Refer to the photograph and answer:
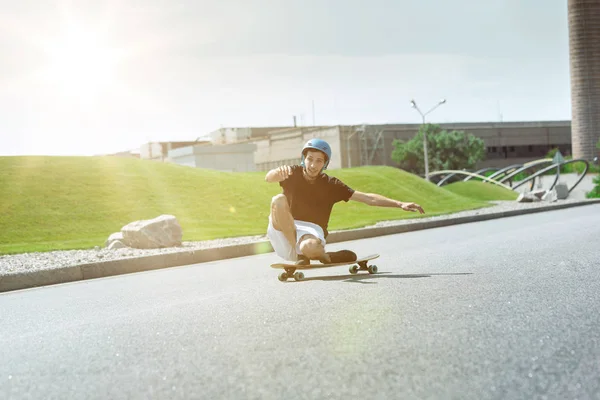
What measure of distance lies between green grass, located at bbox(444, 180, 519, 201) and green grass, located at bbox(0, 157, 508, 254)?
9.00 metres

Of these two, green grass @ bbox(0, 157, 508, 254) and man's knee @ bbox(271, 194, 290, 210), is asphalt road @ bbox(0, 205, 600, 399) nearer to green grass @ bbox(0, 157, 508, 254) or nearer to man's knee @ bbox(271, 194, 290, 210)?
man's knee @ bbox(271, 194, 290, 210)

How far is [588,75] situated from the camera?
90500 millimetres

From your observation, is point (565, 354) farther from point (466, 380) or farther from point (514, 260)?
point (514, 260)

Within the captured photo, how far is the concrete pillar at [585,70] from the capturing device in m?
89.6

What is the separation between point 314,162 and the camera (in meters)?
8.02

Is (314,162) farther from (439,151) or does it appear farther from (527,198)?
(439,151)

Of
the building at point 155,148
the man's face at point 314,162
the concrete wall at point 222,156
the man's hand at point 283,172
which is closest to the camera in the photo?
the man's hand at point 283,172

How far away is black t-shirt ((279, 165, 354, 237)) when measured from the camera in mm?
8273

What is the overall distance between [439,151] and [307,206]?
90.5 metres

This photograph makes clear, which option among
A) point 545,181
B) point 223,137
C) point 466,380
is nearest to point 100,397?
point 466,380

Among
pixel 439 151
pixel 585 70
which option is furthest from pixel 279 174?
pixel 439 151

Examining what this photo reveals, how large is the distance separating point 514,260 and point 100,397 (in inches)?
275

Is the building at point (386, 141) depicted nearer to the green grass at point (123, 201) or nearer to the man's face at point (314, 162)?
the green grass at point (123, 201)

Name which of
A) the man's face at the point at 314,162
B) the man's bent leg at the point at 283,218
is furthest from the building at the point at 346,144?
the man's face at the point at 314,162
